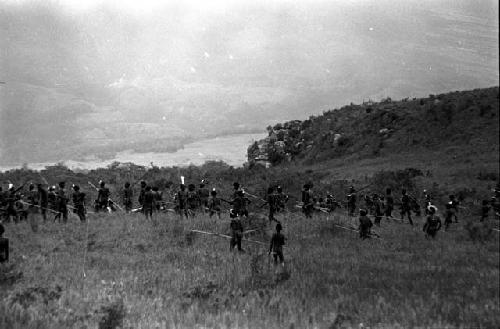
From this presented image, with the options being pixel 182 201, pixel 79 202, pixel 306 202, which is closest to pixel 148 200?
pixel 182 201

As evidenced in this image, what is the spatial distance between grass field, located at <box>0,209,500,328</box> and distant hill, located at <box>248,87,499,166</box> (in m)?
32.8

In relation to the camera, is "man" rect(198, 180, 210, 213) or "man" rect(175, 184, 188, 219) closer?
"man" rect(175, 184, 188, 219)

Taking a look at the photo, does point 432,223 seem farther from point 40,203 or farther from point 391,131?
point 391,131

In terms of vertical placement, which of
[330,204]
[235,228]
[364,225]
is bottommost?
[330,204]

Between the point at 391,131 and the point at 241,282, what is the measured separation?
166ft

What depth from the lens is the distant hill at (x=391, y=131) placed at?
171ft

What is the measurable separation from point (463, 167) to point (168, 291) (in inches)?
1416

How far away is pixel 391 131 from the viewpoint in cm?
5941

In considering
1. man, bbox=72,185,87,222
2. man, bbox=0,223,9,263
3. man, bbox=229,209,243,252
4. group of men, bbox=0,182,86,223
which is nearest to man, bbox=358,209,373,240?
man, bbox=229,209,243,252

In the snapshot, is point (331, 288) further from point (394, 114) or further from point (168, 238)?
point (394, 114)

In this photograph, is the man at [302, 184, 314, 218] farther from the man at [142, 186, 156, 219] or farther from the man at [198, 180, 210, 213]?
the man at [142, 186, 156, 219]

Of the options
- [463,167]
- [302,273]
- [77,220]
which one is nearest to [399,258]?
[302,273]

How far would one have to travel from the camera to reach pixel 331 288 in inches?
467

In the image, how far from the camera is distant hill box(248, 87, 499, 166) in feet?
171
